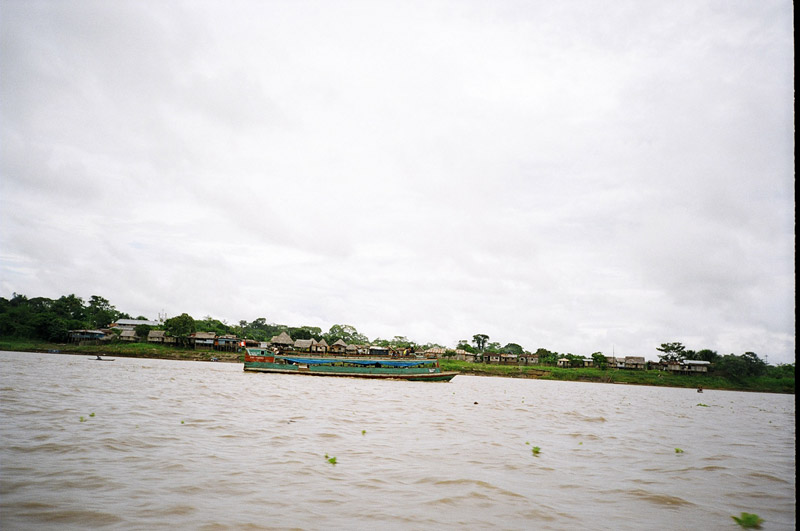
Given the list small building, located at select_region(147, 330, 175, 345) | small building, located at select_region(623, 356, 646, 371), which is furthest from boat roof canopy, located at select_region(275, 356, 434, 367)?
small building, located at select_region(623, 356, 646, 371)

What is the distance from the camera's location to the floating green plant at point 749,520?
247 inches

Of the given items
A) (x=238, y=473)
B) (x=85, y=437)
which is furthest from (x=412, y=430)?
(x=85, y=437)

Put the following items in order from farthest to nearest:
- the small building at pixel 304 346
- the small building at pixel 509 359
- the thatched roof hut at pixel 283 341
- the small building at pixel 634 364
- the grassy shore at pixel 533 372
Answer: the small building at pixel 509 359 → the small building at pixel 634 364 → the thatched roof hut at pixel 283 341 → the small building at pixel 304 346 → the grassy shore at pixel 533 372

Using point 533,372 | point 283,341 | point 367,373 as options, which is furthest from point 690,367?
point 283,341

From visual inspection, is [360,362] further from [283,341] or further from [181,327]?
[181,327]

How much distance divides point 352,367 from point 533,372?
48.2 m

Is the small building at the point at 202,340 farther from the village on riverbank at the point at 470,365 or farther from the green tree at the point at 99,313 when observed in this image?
the green tree at the point at 99,313

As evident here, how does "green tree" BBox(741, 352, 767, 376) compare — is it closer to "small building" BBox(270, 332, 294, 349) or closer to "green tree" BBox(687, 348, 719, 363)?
"green tree" BBox(687, 348, 719, 363)

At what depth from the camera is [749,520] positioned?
A: 21.0 ft

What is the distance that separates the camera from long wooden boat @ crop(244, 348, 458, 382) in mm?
50291

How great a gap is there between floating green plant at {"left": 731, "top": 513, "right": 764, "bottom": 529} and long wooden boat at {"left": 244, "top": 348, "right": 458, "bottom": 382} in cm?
4425

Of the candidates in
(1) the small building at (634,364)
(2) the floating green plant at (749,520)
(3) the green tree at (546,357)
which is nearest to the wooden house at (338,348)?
(3) the green tree at (546,357)

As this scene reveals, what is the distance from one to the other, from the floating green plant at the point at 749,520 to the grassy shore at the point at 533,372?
268ft

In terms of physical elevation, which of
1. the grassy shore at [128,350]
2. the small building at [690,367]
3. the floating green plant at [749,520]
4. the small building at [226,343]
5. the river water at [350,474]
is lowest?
the grassy shore at [128,350]
